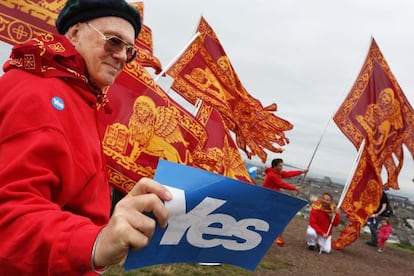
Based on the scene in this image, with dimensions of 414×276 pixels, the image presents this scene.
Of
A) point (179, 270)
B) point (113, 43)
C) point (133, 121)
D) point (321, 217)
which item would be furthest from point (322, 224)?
point (113, 43)

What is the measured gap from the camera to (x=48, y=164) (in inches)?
45.4

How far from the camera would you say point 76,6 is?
5.54 feet

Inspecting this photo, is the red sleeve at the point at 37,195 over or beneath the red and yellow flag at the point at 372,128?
beneath

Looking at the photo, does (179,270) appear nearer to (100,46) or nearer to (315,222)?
(100,46)

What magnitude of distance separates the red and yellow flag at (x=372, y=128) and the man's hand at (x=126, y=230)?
8037mm

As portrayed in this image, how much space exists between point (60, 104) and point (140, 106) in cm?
311

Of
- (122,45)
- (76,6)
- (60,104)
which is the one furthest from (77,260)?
(76,6)

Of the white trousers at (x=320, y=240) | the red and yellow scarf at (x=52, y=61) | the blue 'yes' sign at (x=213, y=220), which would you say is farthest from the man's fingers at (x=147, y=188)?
the white trousers at (x=320, y=240)

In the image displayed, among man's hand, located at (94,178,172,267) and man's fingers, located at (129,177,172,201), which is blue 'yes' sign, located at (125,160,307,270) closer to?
man's fingers, located at (129,177,172,201)

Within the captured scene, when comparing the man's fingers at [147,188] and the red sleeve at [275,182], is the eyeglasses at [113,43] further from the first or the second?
the red sleeve at [275,182]

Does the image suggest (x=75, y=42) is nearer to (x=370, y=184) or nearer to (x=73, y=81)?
(x=73, y=81)

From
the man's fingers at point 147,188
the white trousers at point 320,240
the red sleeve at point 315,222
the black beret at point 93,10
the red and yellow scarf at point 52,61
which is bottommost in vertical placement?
the white trousers at point 320,240

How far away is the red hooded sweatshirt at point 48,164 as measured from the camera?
0.99 meters

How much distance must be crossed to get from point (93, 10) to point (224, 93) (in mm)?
6294
